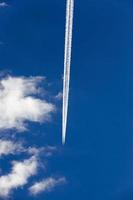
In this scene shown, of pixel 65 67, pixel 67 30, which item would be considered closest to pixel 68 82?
pixel 65 67

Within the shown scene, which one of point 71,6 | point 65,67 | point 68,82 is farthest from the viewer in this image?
point 68,82

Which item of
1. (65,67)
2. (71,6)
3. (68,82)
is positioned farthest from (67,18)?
(68,82)

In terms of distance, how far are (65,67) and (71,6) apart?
48.8ft

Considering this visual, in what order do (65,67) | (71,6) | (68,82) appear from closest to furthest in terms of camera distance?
(71,6)
(65,67)
(68,82)

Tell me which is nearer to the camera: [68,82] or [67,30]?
[67,30]

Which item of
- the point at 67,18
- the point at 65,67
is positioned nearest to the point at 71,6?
the point at 67,18

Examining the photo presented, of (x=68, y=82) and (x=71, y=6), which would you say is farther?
(x=68, y=82)

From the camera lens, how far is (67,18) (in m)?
62.2

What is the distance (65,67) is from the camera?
74.4 metres

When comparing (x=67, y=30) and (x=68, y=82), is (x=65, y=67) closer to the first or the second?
(x=68, y=82)

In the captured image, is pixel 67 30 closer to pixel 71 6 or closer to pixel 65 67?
pixel 71 6

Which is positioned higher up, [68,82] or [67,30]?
[68,82]

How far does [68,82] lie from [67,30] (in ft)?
55.5

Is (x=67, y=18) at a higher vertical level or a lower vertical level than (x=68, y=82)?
lower
